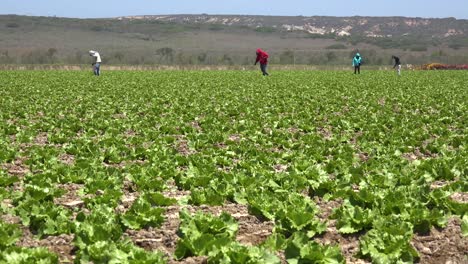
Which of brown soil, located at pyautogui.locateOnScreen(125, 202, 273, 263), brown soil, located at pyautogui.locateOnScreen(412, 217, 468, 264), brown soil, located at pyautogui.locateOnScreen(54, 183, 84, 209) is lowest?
brown soil, located at pyautogui.locateOnScreen(54, 183, 84, 209)

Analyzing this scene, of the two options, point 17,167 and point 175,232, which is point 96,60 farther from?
point 175,232

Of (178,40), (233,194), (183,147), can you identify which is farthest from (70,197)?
(178,40)

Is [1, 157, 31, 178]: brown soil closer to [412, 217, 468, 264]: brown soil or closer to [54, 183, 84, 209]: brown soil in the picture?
[54, 183, 84, 209]: brown soil

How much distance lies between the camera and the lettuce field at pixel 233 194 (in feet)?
16.0

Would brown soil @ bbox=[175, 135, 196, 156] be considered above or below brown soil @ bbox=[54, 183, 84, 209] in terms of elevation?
below

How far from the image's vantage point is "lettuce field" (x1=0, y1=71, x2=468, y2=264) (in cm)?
488

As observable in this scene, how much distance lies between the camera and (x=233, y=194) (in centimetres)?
656

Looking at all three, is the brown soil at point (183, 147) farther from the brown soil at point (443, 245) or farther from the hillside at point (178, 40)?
the hillside at point (178, 40)

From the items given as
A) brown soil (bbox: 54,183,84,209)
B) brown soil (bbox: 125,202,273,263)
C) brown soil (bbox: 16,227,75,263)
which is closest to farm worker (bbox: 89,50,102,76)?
brown soil (bbox: 54,183,84,209)

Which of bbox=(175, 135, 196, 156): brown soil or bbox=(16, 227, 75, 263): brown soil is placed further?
bbox=(175, 135, 196, 156): brown soil

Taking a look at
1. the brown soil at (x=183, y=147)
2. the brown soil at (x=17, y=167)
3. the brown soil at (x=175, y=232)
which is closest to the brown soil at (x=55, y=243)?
the brown soil at (x=175, y=232)

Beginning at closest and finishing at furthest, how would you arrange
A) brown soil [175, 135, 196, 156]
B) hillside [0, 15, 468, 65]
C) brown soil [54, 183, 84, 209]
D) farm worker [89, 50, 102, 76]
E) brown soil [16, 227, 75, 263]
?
1. brown soil [16, 227, 75, 263]
2. brown soil [54, 183, 84, 209]
3. brown soil [175, 135, 196, 156]
4. farm worker [89, 50, 102, 76]
5. hillside [0, 15, 468, 65]

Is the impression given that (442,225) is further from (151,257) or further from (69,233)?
(69,233)

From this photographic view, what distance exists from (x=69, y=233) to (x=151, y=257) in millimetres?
1192
